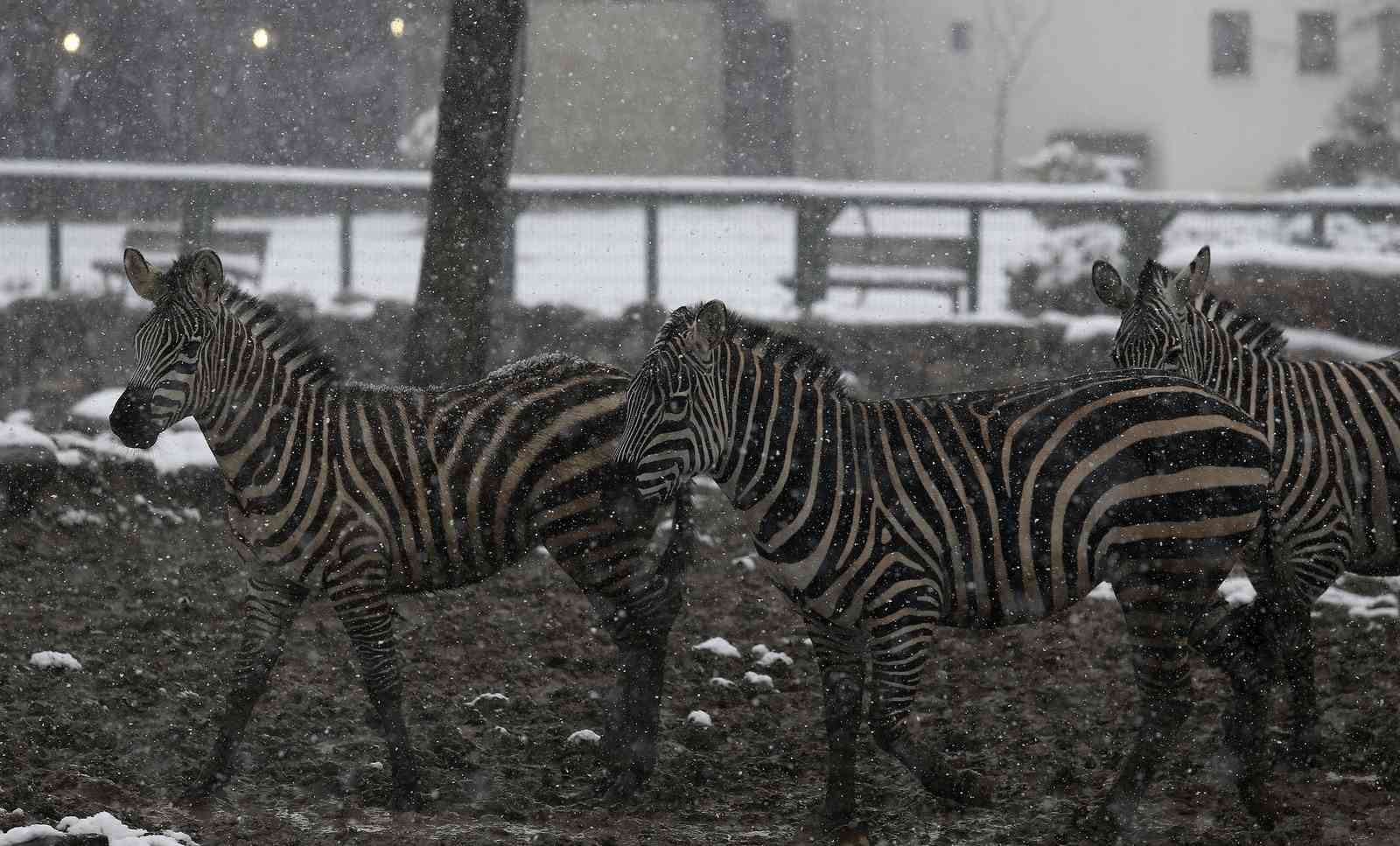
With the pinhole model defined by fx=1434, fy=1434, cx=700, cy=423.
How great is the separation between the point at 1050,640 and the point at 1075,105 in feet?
71.7

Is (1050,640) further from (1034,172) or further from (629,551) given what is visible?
(1034,172)

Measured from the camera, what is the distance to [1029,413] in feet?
15.0

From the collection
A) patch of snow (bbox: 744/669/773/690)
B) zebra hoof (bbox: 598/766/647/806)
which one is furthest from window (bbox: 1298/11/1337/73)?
zebra hoof (bbox: 598/766/647/806)

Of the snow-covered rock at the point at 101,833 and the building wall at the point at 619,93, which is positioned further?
the building wall at the point at 619,93

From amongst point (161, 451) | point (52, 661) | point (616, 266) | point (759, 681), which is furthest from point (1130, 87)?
point (52, 661)

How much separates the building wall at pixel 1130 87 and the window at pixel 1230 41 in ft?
0.53

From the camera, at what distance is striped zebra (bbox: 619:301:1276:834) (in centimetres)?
439

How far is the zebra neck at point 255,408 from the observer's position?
15.7ft

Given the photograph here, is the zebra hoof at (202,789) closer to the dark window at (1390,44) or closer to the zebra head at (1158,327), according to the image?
the zebra head at (1158,327)

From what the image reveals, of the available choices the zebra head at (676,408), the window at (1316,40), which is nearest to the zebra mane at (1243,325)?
the zebra head at (676,408)

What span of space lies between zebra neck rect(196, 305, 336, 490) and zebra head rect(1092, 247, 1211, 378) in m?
2.89

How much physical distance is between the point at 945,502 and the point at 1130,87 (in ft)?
79.0

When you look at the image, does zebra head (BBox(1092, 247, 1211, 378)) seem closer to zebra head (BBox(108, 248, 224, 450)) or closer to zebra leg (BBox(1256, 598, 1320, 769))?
zebra leg (BBox(1256, 598, 1320, 769))

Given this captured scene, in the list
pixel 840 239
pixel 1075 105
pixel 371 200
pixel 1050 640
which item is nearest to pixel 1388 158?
pixel 1075 105
